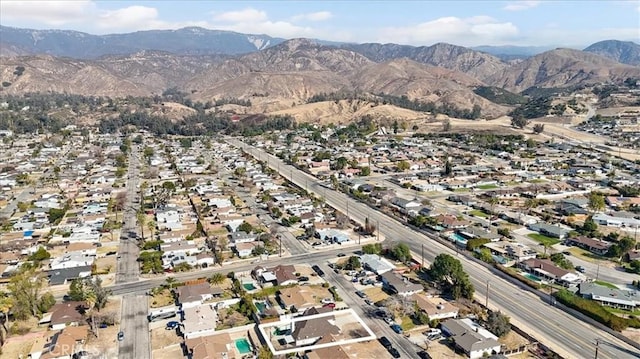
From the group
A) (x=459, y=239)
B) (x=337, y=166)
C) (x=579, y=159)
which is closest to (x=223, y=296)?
(x=459, y=239)

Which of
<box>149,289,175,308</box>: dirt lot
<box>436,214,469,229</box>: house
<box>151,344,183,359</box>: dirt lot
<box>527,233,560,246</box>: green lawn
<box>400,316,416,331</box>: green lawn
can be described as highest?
<box>436,214,469,229</box>: house

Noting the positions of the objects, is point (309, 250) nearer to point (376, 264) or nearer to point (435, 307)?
point (376, 264)

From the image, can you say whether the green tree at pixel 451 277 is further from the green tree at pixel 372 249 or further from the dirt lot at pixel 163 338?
the dirt lot at pixel 163 338

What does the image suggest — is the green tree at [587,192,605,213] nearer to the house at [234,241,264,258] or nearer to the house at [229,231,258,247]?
the house at [234,241,264,258]

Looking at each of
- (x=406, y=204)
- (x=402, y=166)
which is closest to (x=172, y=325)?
(x=406, y=204)

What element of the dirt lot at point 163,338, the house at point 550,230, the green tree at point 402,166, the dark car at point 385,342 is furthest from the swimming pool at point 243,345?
the green tree at point 402,166

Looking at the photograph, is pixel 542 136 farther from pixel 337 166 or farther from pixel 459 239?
pixel 459 239

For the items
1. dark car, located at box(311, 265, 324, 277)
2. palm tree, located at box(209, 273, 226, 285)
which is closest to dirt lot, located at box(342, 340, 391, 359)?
dark car, located at box(311, 265, 324, 277)
